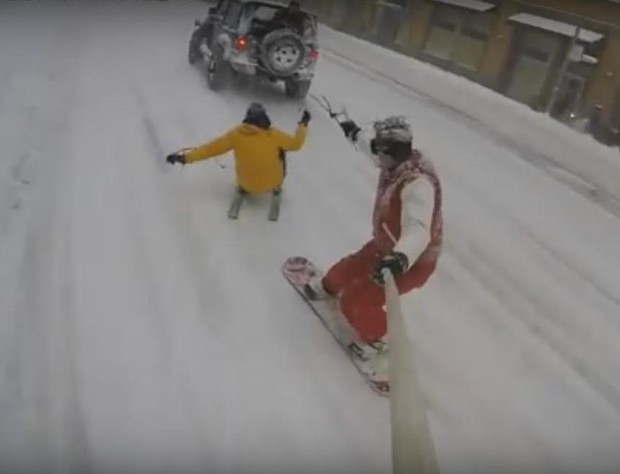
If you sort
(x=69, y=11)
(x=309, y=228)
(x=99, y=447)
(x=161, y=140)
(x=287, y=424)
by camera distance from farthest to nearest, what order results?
(x=69, y=11) → (x=161, y=140) → (x=309, y=228) → (x=287, y=424) → (x=99, y=447)

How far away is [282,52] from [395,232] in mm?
7123

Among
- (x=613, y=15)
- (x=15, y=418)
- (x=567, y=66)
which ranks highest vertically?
(x=613, y=15)

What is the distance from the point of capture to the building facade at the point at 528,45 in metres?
14.3

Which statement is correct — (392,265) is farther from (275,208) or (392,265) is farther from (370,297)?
(275,208)

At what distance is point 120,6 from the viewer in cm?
2233

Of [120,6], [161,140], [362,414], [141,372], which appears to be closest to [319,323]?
[362,414]

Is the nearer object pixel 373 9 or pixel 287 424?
pixel 287 424

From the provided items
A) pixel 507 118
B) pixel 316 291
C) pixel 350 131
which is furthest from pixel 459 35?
pixel 316 291

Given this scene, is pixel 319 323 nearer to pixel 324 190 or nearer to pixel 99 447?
pixel 99 447

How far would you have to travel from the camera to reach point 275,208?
7059mm

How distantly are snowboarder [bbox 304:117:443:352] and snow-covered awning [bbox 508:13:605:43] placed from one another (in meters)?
11.8

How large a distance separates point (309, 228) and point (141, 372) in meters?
2.98

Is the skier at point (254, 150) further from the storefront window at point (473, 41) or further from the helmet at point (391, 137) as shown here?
the storefront window at point (473, 41)

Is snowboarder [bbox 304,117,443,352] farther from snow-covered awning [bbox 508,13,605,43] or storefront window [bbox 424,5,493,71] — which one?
storefront window [bbox 424,5,493,71]
